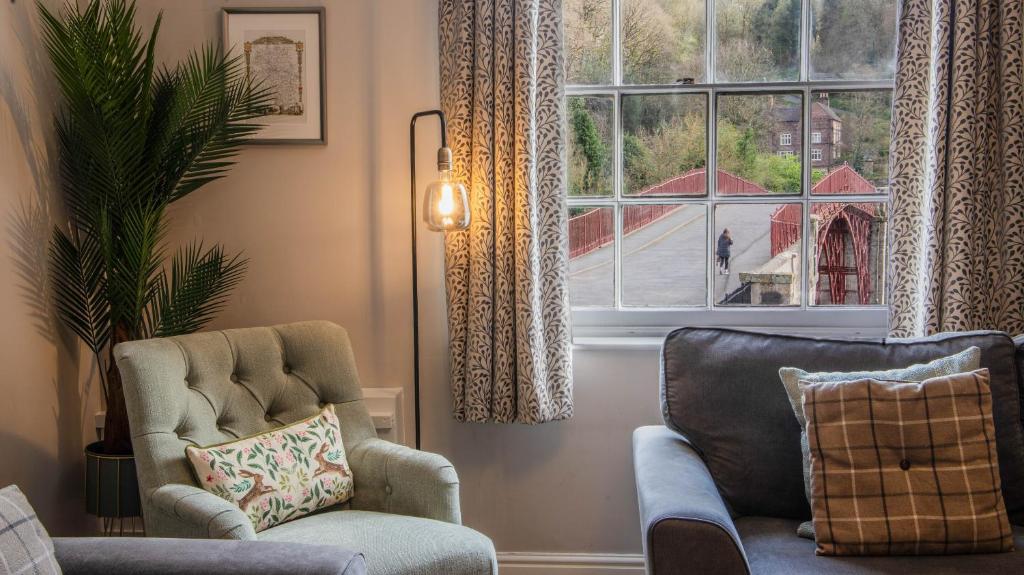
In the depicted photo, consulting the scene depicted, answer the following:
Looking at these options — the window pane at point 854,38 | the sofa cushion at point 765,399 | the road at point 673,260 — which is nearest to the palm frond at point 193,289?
the road at point 673,260

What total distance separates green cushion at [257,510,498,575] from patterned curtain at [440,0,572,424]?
64 cm

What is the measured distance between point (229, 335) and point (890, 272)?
6.23 feet

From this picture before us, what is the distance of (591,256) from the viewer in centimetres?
276

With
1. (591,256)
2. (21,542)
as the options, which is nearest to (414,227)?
(591,256)

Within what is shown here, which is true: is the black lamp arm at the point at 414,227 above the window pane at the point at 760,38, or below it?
below

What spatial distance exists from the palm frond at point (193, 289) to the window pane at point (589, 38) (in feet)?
4.13

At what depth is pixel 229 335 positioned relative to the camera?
220cm

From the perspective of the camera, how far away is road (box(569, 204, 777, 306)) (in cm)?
271

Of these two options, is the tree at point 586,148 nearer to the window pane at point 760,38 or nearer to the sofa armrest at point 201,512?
the window pane at point 760,38

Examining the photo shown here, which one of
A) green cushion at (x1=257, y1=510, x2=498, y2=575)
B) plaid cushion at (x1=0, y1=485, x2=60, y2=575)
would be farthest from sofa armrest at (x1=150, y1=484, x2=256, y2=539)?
plaid cushion at (x1=0, y1=485, x2=60, y2=575)

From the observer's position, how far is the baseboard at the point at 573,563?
2689mm

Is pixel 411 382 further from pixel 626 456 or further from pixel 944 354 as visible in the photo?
pixel 944 354

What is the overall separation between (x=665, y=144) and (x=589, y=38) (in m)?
0.42

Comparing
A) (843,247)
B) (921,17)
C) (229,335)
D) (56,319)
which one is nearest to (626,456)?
(843,247)
